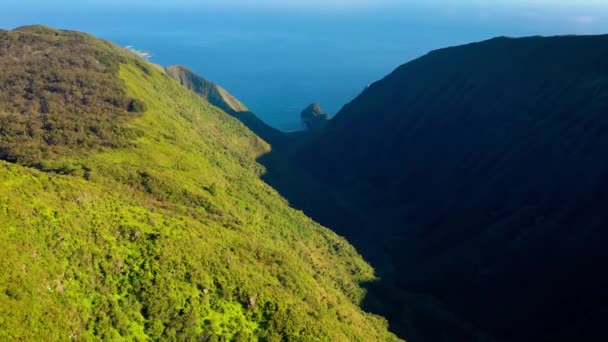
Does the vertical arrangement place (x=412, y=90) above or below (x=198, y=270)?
above

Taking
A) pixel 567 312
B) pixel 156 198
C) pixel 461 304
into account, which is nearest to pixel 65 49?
pixel 156 198

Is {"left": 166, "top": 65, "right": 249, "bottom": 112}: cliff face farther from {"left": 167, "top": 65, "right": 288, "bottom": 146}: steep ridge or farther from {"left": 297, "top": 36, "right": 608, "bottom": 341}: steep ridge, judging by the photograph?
{"left": 297, "top": 36, "right": 608, "bottom": 341}: steep ridge

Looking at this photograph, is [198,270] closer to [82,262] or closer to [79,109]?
[82,262]

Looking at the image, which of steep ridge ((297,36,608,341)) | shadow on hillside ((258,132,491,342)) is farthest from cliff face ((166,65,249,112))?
steep ridge ((297,36,608,341))

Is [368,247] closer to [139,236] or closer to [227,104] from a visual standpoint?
[139,236]

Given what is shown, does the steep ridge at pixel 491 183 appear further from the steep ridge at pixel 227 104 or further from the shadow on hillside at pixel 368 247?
the steep ridge at pixel 227 104

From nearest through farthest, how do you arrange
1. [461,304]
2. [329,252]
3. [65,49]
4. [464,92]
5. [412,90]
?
[461,304], [329,252], [65,49], [464,92], [412,90]
